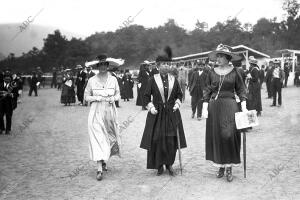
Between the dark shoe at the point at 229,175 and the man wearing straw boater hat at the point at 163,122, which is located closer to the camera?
the dark shoe at the point at 229,175

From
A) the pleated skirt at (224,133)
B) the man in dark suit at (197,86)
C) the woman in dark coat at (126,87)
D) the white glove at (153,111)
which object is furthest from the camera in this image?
the woman in dark coat at (126,87)

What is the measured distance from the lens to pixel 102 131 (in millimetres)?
6879

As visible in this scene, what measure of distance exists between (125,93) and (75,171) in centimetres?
1662

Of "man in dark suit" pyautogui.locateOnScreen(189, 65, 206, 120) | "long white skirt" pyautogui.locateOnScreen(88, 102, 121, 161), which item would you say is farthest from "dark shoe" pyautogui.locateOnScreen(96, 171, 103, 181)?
"man in dark suit" pyautogui.locateOnScreen(189, 65, 206, 120)

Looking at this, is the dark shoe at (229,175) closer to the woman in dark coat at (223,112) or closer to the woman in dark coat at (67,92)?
the woman in dark coat at (223,112)

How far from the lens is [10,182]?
21.2 ft

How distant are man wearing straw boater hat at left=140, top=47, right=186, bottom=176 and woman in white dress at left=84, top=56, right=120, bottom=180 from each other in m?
0.56

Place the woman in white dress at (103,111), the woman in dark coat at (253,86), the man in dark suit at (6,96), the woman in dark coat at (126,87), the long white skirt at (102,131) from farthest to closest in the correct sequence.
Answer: the woman in dark coat at (126,87), the woman in dark coat at (253,86), the man in dark suit at (6,96), the woman in white dress at (103,111), the long white skirt at (102,131)

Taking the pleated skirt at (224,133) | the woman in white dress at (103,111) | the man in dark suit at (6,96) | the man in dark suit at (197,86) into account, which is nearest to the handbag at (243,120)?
the pleated skirt at (224,133)

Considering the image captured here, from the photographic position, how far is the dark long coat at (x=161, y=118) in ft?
22.0

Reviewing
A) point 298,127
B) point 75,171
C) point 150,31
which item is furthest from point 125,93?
point 150,31

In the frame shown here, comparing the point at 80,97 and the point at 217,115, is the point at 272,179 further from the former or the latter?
the point at 80,97

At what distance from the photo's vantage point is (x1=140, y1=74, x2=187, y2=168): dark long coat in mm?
6699

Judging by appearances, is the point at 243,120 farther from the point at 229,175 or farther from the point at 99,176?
the point at 99,176
